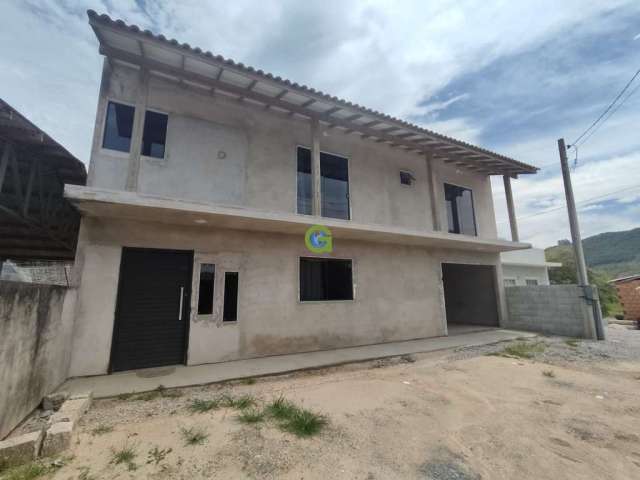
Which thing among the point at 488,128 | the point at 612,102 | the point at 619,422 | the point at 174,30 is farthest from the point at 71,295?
the point at 612,102

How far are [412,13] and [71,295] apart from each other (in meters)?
8.25

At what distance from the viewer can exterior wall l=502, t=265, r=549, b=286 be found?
15324mm

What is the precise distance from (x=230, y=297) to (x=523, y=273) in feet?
54.5

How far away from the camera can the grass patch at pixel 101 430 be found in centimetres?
302

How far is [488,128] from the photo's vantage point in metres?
11.0

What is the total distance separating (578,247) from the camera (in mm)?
9164

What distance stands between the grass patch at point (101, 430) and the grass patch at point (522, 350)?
744cm

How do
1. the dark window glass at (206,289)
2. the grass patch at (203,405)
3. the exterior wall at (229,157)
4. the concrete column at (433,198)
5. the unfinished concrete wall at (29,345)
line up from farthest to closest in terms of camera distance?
the concrete column at (433,198) → the dark window glass at (206,289) → the exterior wall at (229,157) → the grass patch at (203,405) → the unfinished concrete wall at (29,345)

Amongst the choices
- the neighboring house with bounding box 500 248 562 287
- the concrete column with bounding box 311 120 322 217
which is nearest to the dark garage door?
the neighboring house with bounding box 500 248 562 287

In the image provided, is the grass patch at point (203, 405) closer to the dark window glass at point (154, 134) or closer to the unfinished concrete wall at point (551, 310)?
the dark window glass at point (154, 134)

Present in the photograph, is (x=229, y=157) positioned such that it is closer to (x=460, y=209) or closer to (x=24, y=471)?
(x=24, y=471)

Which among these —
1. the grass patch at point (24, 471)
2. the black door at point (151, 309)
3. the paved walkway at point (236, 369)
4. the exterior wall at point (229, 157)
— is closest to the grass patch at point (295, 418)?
the paved walkway at point (236, 369)

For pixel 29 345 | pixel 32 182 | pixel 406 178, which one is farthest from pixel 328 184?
pixel 29 345

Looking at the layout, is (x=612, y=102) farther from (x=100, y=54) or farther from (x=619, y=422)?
(x=100, y=54)
